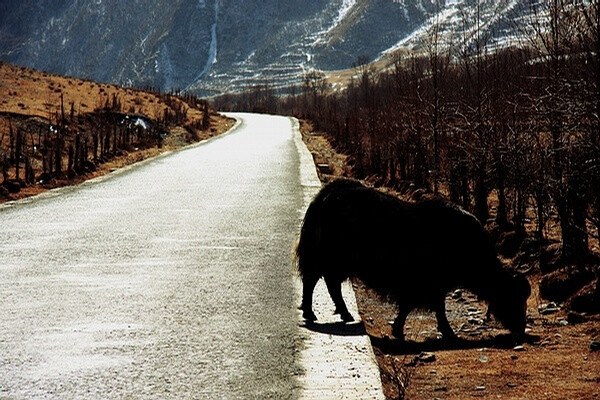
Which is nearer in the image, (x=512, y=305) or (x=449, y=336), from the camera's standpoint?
(x=449, y=336)

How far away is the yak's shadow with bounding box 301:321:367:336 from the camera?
21.7ft

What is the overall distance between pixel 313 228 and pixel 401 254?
2.85 feet

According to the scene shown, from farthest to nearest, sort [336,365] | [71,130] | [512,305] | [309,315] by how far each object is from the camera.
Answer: [71,130]
[512,305]
[309,315]
[336,365]

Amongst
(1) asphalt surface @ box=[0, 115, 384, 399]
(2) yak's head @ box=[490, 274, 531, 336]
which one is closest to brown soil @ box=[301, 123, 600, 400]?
(2) yak's head @ box=[490, 274, 531, 336]

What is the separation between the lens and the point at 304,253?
295 inches

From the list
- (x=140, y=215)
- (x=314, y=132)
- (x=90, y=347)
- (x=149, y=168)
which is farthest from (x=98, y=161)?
(x=314, y=132)

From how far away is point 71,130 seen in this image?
29.0 meters

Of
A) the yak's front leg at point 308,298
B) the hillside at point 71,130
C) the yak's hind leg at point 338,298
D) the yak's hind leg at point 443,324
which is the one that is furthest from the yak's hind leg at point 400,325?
the hillside at point 71,130

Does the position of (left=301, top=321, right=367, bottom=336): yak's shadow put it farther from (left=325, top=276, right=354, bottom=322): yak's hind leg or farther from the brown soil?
the brown soil

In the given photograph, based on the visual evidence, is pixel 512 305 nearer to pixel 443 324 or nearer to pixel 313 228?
pixel 443 324

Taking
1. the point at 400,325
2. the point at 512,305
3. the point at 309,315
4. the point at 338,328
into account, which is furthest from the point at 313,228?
the point at 512,305

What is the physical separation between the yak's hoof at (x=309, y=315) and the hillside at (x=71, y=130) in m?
→ 10.6

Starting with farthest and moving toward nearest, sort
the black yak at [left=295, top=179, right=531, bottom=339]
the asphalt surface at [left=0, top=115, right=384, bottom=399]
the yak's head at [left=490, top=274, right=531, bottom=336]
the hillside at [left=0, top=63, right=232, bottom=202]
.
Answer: the hillside at [left=0, top=63, right=232, bottom=202], the yak's head at [left=490, top=274, right=531, bottom=336], the black yak at [left=295, top=179, right=531, bottom=339], the asphalt surface at [left=0, top=115, right=384, bottom=399]

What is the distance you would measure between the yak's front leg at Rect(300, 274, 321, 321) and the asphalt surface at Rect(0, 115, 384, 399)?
0.61ft
